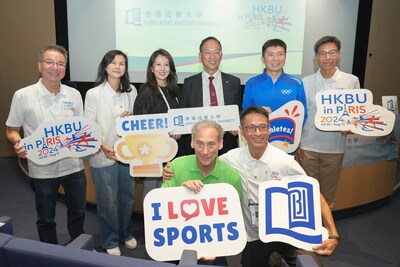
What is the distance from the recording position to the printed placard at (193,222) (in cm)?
183

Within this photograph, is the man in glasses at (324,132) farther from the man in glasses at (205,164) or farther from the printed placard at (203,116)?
the man in glasses at (205,164)

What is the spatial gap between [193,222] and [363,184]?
3.00 metres

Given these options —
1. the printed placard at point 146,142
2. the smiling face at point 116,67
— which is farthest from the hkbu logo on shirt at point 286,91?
the smiling face at point 116,67

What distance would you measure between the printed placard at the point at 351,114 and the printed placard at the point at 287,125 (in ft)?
0.57

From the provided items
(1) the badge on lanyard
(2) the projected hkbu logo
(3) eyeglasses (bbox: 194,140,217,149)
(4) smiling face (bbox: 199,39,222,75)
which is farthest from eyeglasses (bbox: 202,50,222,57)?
(2) the projected hkbu logo

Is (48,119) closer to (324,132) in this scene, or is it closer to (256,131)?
(256,131)

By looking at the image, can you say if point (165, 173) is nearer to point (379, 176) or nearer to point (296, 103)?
point (296, 103)

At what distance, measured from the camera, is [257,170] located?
2.23 meters

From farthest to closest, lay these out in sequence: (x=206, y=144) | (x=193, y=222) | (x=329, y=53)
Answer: (x=329, y=53), (x=206, y=144), (x=193, y=222)

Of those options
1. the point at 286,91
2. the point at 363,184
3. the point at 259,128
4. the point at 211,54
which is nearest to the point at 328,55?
the point at 286,91

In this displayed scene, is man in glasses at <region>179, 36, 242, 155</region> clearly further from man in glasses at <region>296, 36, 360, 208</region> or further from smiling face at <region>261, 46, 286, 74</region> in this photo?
man in glasses at <region>296, 36, 360, 208</region>

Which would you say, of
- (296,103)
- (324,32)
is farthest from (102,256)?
(324,32)

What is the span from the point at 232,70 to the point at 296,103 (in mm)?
2515

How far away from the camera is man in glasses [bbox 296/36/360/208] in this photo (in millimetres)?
3068
